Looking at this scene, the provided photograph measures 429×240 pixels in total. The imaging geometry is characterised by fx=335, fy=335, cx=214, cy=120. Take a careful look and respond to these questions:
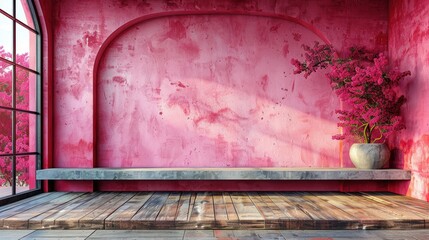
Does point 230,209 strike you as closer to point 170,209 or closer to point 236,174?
point 170,209

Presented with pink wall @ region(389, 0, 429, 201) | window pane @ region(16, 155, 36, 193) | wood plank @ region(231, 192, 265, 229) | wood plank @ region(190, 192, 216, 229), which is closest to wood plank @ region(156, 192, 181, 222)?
wood plank @ region(190, 192, 216, 229)

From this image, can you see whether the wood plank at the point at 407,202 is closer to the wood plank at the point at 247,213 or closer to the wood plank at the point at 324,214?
the wood plank at the point at 324,214

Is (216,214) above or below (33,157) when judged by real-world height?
below

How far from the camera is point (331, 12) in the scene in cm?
436

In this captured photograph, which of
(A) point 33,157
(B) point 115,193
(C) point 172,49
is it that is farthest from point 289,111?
(A) point 33,157

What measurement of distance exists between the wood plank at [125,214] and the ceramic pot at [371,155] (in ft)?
8.35

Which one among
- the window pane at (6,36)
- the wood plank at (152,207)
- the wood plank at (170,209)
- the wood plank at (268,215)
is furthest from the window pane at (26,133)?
the wood plank at (268,215)

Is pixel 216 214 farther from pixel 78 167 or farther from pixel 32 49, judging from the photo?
pixel 32 49

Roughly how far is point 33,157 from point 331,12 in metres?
4.18

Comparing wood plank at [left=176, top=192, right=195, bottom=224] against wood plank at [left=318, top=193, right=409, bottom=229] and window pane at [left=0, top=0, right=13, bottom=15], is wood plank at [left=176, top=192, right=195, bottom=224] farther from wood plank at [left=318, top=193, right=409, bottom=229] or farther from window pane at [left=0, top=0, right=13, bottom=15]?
window pane at [left=0, top=0, right=13, bottom=15]

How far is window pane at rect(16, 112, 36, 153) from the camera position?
409cm

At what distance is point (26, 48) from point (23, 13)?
16.4 inches

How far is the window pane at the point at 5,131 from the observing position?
4129 mm

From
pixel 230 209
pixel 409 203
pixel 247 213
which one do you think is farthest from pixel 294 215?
pixel 409 203
